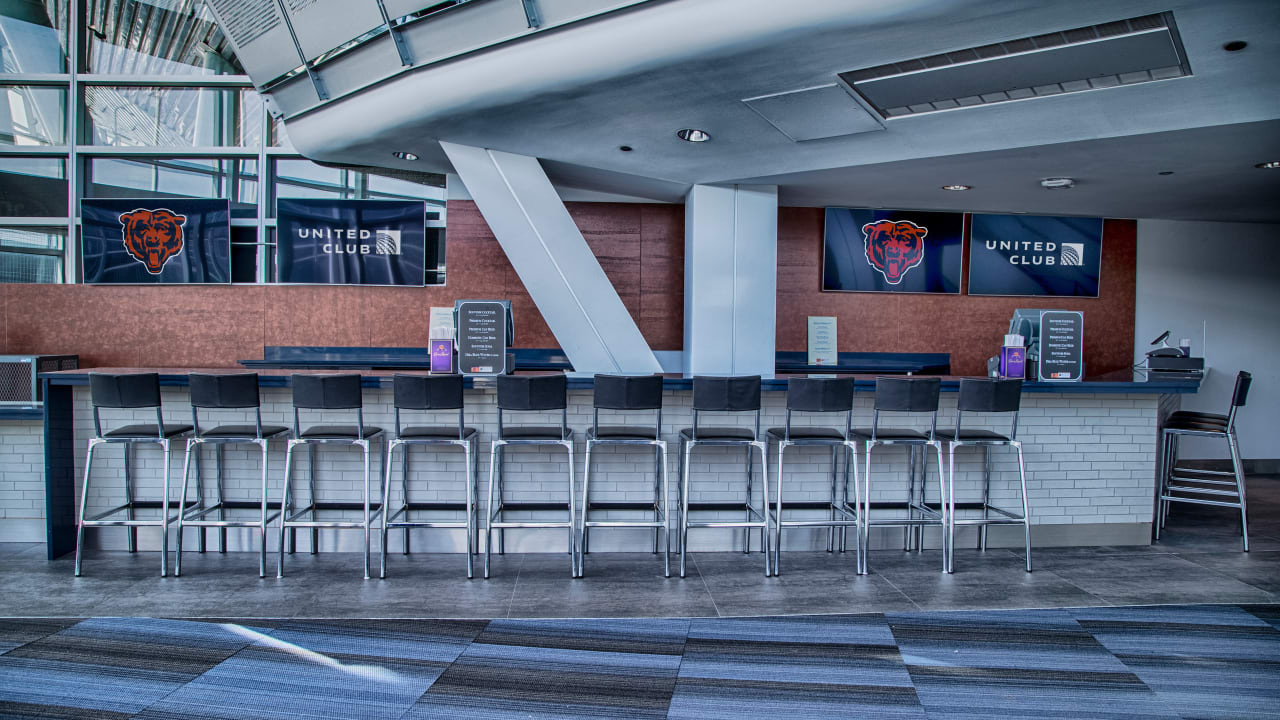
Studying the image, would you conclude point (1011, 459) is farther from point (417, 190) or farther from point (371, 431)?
point (417, 190)

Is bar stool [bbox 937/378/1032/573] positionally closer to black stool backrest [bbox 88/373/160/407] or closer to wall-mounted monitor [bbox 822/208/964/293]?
wall-mounted monitor [bbox 822/208/964/293]

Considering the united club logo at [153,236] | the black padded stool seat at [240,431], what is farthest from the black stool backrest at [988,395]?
the united club logo at [153,236]

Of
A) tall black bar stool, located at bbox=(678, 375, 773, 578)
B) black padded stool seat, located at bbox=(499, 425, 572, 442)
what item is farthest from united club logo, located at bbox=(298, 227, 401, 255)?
tall black bar stool, located at bbox=(678, 375, 773, 578)

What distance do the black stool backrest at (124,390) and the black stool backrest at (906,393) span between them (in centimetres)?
404

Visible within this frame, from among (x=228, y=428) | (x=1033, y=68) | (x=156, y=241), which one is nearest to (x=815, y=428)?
(x=1033, y=68)

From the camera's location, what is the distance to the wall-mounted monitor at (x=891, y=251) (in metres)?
6.48

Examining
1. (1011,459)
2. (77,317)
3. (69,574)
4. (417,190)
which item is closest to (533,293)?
(417,190)

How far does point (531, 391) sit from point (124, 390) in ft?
7.27

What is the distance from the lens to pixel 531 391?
11.3 ft

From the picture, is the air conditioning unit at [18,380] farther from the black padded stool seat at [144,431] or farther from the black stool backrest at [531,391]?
the black stool backrest at [531,391]

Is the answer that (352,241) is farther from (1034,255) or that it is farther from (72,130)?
(1034,255)

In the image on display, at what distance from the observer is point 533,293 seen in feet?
16.2

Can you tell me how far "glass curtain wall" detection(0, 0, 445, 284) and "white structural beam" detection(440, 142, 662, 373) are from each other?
1.75 meters

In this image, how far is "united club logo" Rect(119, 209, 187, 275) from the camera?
620cm
